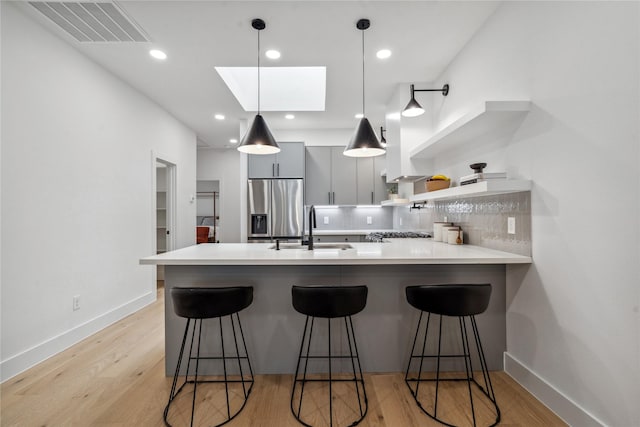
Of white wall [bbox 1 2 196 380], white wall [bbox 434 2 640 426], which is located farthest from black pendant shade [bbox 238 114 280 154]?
white wall [bbox 434 2 640 426]

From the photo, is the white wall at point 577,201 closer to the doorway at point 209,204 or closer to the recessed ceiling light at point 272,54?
the recessed ceiling light at point 272,54

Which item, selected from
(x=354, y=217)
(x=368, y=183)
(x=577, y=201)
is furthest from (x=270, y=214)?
(x=577, y=201)

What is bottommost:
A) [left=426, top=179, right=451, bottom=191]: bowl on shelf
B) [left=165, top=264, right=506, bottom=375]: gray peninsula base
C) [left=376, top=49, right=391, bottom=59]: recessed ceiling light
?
[left=165, top=264, right=506, bottom=375]: gray peninsula base

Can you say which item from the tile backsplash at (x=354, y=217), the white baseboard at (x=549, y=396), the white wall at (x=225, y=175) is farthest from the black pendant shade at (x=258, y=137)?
the white wall at (x=225, y=175)

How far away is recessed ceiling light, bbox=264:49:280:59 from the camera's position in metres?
2.61

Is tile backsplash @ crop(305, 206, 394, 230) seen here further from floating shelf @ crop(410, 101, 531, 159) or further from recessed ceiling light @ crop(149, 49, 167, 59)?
recessed ceiling light @ crop(149, 49, 167, 59)

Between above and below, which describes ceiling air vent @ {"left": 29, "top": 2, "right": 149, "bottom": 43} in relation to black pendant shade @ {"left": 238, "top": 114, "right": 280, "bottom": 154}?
above

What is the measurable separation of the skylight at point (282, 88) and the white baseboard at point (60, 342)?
290 centimetres

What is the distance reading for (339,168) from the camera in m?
4.65

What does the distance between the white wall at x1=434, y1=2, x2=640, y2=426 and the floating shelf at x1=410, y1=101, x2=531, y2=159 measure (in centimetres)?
9

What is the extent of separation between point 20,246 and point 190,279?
136cm

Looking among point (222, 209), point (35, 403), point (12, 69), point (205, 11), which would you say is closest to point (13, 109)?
point (12, 69)

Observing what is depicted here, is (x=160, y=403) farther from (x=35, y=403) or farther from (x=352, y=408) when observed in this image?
(x=352, y=408)

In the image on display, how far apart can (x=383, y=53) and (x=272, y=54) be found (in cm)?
104
